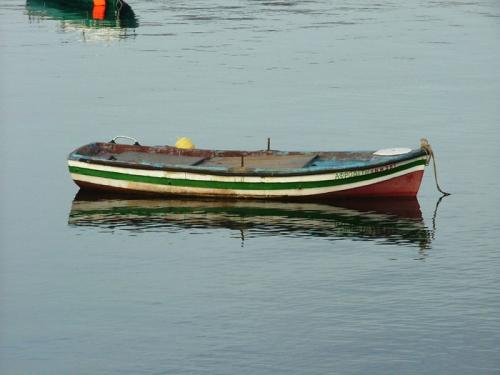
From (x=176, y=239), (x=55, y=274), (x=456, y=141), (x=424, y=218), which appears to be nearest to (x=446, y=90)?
(x=456, y=141)

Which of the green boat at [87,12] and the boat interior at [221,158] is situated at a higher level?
the boat interior at [221,158]

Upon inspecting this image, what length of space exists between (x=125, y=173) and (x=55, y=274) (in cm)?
959

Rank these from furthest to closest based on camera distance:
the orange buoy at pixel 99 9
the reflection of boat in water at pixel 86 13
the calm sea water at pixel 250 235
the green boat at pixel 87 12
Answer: the orange buoy at pixel 99 9 → the green boat at pixel 87 12 → the reflection of boat in water at pixel 86 13 → the calm sea water at pixel 250 235

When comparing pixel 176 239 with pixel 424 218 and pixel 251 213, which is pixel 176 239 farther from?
pixel 424 218

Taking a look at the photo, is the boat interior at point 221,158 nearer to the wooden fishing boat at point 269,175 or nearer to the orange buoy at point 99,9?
the wooden fishing boat at point 269,175

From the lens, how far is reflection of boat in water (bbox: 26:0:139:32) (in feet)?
355

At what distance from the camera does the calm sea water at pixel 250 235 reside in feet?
118

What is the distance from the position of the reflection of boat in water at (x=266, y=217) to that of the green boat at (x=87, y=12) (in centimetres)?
5721

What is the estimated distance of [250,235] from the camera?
46.7 meters

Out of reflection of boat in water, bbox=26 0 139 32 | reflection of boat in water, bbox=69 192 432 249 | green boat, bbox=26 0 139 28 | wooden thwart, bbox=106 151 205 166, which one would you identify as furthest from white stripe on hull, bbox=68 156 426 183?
green boat, bbox=26 0 139 28

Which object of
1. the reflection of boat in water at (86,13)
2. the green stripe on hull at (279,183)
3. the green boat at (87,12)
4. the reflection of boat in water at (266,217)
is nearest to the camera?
the reflection of boat in water at (266,217)

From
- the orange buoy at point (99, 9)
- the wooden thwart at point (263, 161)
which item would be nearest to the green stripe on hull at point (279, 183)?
the wooden thwart at point (263, 161)

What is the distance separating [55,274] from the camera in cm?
4266

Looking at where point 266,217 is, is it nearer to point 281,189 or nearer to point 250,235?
point 281,189
